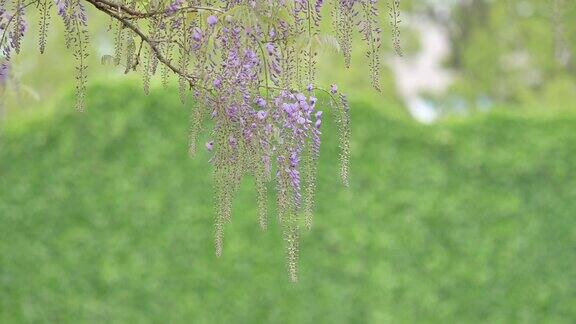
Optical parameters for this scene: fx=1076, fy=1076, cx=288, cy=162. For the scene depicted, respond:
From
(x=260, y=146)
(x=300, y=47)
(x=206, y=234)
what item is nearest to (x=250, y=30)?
(x=300, y=47)

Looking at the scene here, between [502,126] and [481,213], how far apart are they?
0.60 metres

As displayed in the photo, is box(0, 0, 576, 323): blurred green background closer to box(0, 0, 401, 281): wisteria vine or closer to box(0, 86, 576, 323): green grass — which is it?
box(0, 86, 576, 323): green grass

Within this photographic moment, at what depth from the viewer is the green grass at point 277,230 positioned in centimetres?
677

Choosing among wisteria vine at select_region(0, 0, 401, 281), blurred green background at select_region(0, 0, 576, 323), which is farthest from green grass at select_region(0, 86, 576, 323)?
wisteria vine at select_region(0, 0, 401, 281)

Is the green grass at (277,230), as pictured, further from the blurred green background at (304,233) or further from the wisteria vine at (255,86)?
the wisteria vine at (255,86)

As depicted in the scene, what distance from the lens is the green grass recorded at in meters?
6.77

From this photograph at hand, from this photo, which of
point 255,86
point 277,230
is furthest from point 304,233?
point 255,86

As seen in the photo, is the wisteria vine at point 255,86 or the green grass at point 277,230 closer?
the wisteria vine at point 255,86

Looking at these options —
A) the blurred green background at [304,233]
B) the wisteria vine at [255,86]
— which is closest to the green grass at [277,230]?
the blurred green background at [304,233]

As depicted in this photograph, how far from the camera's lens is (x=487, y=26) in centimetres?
1570

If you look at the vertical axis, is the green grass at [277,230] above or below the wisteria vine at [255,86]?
below

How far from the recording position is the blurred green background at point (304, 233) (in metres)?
6.77

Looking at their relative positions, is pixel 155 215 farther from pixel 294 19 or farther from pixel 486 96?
pixel 486 96

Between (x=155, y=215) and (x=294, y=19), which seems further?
(x=155, y=215)
